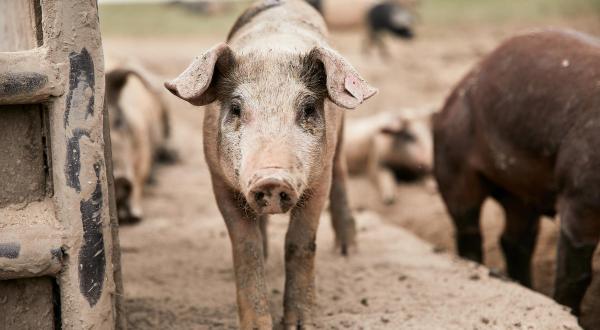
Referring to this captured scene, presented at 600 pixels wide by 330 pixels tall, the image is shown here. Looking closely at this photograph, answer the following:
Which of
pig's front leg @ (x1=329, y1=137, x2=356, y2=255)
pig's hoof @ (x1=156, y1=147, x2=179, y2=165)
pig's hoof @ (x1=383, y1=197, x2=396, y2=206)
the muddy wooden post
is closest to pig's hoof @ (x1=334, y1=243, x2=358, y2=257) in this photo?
pig's front leg @ (x1=329, y1=137, x2=356, y2=255)

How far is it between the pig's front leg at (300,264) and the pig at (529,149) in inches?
58.5

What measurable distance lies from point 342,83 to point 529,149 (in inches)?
74.3

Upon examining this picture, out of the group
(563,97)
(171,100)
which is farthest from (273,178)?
(171,100)

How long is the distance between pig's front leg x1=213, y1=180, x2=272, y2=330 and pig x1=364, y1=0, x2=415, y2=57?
1184 centimetres

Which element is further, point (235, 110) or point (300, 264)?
point (300, 264)

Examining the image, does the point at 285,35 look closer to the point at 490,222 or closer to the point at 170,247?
the point at 170,247

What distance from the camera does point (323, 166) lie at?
144 inches

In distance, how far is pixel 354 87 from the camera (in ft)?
11.3

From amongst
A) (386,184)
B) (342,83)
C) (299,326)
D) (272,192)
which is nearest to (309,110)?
(342,83)

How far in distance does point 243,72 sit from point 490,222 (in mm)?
4186

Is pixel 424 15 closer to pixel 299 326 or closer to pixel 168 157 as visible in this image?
pixel 168 157

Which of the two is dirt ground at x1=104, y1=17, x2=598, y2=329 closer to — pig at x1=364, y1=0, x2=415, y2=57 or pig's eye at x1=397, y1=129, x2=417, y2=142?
pig's eye at x1=397, y1=129, x2=417, y2=142

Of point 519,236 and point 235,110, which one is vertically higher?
point 235,110

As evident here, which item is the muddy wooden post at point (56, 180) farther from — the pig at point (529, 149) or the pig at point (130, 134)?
the pig at point (130, 134)
